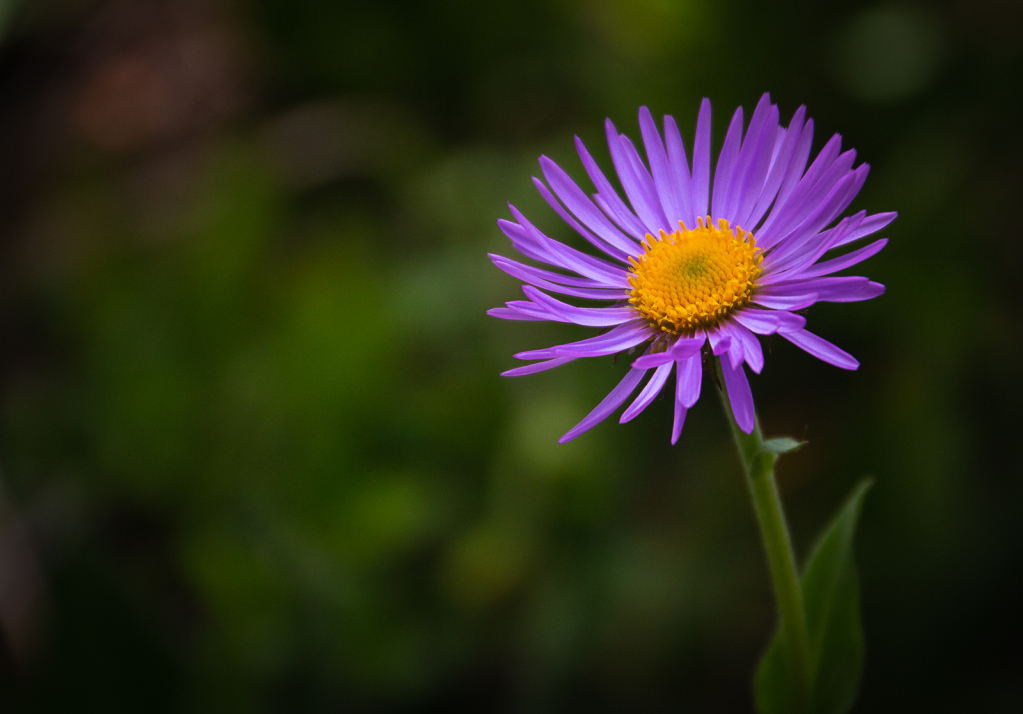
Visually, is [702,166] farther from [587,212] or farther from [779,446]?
[779,446]

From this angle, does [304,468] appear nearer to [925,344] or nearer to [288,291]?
[288,291]

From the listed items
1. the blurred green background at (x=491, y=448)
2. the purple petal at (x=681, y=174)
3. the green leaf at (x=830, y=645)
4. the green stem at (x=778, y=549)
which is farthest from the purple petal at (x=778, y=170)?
the blurred green background at (x=491, y=448)

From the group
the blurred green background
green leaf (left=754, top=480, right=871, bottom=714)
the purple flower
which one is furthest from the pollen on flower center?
the blurred green background

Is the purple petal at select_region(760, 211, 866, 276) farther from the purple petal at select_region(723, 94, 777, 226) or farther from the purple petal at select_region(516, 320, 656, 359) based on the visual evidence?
the purple petal at select_region(516, 320, 656, 359)

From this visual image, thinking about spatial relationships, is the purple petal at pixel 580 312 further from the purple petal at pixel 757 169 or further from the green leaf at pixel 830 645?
the green leaf at pixel 830 645

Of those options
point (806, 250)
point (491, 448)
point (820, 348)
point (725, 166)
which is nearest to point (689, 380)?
point (820, 348)

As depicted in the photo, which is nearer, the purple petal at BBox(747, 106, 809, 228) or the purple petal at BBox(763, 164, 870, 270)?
the purple petal at BBox(763, 164, 870, 270)

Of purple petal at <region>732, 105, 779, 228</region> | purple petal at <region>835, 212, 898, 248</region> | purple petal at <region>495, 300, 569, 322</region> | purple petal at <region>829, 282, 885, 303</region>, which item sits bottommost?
purple petal at <region>829, 282, 885, 303</region>
